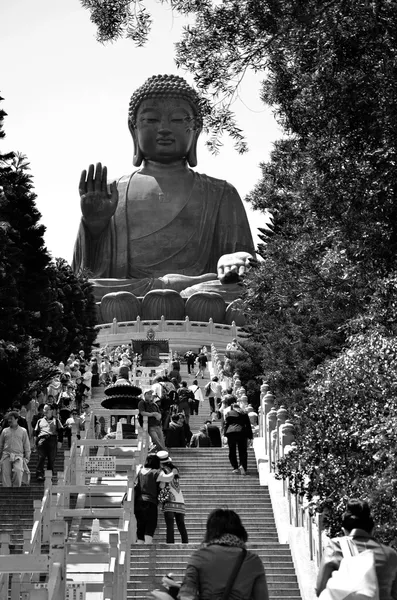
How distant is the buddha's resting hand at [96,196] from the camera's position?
45938 millimetres

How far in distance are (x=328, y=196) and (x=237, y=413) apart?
4.22 meters

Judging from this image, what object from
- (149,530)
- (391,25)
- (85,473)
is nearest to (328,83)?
(391,25)

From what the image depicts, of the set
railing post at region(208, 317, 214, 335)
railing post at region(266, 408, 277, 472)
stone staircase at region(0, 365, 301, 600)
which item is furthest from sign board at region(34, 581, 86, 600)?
railing post at region(208, 317, 214, 335)

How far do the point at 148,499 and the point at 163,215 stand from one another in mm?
38864

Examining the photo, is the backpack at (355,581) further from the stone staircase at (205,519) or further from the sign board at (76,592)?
the stone staircase at (205,519)

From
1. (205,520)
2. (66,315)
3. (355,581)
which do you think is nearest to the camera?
(355,581)

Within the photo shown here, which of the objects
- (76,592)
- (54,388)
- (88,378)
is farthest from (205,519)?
(88,378)

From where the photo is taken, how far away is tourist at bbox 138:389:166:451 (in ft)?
49.6

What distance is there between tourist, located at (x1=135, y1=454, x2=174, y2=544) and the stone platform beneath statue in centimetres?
3006

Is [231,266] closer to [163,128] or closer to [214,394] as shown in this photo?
[163,128]

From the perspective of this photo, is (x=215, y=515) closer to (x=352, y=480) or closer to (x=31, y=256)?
(x=352, y=480)

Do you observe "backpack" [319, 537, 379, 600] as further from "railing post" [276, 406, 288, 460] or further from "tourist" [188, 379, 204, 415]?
"tourist" [188, 379, 204, 415]

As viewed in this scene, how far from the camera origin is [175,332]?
42.8 metres

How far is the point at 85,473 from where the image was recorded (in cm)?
1369
